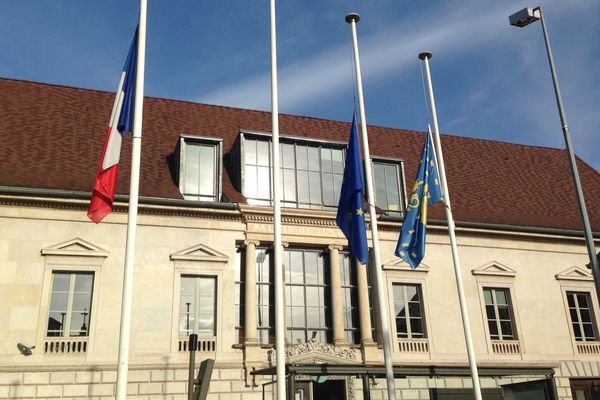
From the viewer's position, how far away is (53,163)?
21.9 metres

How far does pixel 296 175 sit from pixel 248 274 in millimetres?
4408

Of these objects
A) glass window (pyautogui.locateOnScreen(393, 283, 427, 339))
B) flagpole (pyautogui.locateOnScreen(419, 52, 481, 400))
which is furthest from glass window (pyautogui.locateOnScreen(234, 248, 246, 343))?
flagpole (pyautogui.locateOnScreen(419, 52, 481, 400))

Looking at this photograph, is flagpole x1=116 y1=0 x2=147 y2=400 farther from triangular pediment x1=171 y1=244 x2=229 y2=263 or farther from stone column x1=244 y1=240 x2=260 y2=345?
stone column x1=244 y1=240 x2=260 y2=345

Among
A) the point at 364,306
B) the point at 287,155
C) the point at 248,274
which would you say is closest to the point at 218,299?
the point at 248,274

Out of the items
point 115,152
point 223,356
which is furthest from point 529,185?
point 115,152

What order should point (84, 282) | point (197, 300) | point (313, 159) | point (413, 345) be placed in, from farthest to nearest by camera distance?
point (313, 159), point (413, 345), point (197, 300), point (84, 282)

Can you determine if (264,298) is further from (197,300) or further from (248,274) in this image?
(197,300)

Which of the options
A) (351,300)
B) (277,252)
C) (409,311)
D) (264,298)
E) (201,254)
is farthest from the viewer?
(409,311)

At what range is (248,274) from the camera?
2158 cm

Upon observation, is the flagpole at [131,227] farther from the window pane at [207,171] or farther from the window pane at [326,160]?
the window pane at [326,160]

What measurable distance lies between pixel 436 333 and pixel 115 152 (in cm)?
1457

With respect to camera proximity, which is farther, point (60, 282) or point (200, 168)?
point (200, 168)

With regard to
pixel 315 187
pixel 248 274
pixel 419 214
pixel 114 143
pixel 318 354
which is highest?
pixel 315 187

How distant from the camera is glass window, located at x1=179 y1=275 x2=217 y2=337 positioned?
816 inches
